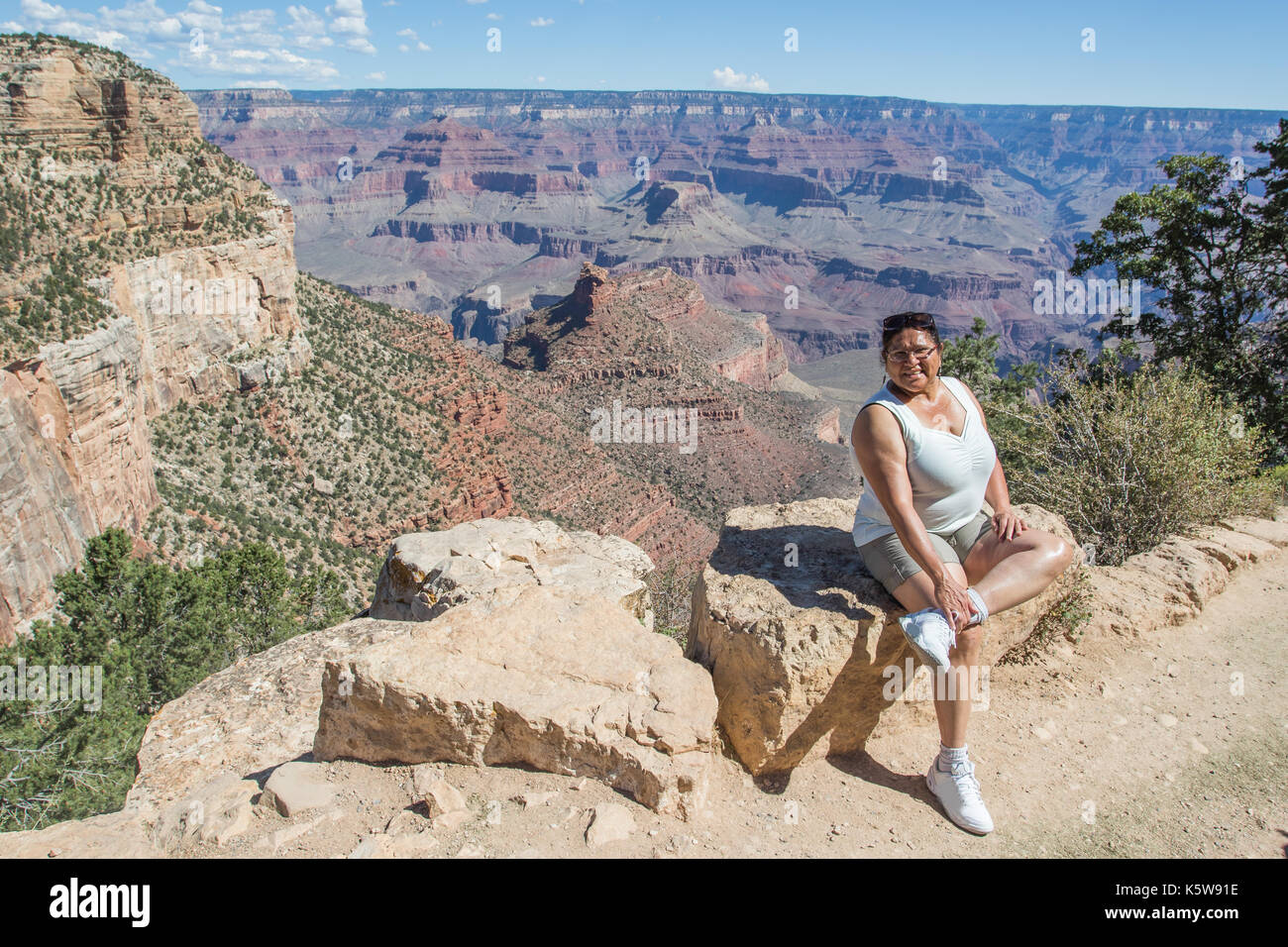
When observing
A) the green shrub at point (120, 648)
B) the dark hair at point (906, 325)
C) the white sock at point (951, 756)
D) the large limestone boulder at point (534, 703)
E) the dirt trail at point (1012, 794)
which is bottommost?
the green shrub at point (120, 648)

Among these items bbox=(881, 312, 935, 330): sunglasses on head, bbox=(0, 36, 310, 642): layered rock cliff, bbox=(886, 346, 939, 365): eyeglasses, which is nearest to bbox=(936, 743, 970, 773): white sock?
bbox=(886, 346, 939, 365): eyeglasses

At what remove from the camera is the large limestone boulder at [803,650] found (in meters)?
5.08

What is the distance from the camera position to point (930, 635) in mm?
4840

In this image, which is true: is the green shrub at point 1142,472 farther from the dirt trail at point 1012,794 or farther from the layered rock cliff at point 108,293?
the layered rock cliff at point 108,293

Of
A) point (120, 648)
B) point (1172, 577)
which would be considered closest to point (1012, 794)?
→ point (1172, 577)

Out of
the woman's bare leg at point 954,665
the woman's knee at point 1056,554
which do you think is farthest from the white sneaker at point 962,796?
the woman's knee at point 1056,554

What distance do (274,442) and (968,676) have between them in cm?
2577

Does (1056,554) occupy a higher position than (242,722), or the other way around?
(1056,554)

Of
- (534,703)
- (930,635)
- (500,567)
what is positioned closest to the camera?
(930,635)

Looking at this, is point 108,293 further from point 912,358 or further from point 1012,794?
point 1012,794

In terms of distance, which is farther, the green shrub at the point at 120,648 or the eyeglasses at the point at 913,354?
the green shrub at the point at 120,648

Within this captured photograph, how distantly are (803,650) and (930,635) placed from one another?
80 cm

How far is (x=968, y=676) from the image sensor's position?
5.05 m

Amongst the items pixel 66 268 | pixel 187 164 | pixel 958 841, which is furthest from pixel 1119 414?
pixel 187 164
